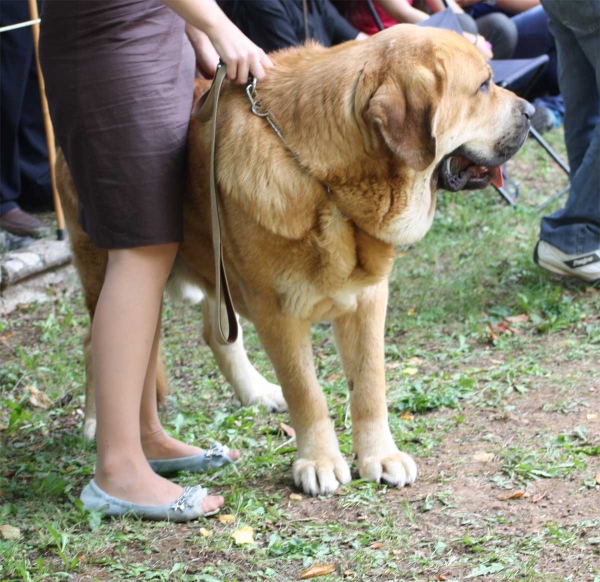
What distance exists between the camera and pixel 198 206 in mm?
3010

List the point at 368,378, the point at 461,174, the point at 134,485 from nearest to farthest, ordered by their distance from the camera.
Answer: the point at 134,485 → the point at 461,174 → the point at 368,378

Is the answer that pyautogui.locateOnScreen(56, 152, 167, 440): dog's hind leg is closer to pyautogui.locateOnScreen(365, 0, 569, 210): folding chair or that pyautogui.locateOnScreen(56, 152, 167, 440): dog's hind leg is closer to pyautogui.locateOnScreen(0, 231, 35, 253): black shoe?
pyautogui.locateOnScreen(0, 231, 35, 253): black shoe

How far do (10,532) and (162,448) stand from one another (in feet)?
2.05

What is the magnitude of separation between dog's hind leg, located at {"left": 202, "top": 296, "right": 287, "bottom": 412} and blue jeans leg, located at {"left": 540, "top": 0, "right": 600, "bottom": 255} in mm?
1958

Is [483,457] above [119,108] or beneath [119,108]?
beneath

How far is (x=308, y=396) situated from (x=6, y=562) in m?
1.10

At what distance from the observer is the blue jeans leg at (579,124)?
462 cm

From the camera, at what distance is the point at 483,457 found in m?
3.19

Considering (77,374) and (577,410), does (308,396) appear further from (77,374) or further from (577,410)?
(77,374)

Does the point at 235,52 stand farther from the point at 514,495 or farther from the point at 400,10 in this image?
the point at 514,495

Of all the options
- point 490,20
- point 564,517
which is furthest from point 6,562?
point 490,20

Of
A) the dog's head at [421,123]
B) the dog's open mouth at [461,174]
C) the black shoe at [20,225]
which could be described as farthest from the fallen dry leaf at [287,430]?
the black shoe at [20,225]

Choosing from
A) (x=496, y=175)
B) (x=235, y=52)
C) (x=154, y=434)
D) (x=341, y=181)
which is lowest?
(x=154, y=434)

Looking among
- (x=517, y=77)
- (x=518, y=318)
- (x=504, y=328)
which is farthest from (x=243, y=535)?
(x=517, y=77)
